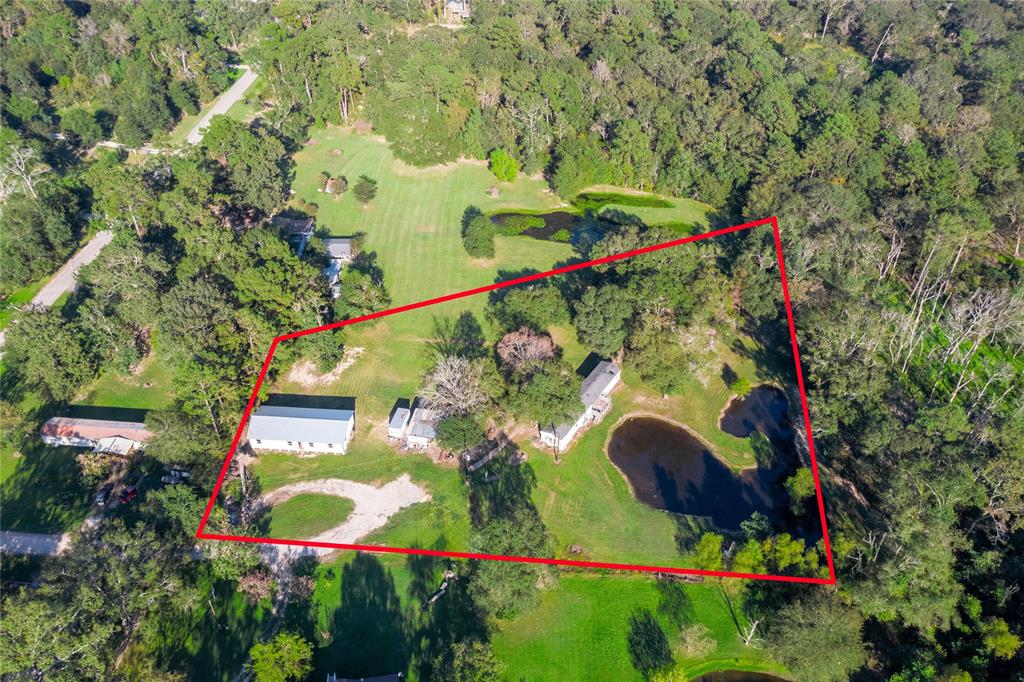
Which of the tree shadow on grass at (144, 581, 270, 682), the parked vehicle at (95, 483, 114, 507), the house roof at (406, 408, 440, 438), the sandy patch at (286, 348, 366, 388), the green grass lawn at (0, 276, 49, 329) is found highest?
the house roof at (406, 408, 440, 438)

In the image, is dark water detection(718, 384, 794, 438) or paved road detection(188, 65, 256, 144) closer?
dark water detection(718, 384, 794, 438)

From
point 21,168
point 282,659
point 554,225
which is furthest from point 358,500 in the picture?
point 21,168

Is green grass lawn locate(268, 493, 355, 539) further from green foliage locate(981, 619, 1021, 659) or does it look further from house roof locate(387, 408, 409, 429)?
green foliage locate(981, 619, 1021, 659)

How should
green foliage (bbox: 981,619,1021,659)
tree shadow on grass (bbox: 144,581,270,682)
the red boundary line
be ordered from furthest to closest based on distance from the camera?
the red boundary line, tree shadow on grass (bbox: 144,581,270,682), green foliage (bbox: 981,619,1021,659)

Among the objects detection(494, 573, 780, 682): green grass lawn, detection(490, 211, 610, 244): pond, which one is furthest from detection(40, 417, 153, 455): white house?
detection(490, 211, 610, 244): pond

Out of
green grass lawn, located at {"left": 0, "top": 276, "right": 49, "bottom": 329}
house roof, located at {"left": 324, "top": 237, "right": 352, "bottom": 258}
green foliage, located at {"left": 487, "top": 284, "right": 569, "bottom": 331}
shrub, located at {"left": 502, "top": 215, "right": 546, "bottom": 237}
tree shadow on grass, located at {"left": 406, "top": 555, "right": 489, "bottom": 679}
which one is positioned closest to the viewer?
tree shadow on grass, located at {"left": 406, "top": 555, "right": 489, "bottom": 679}

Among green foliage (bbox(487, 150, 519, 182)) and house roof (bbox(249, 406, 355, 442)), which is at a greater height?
green foliage (bbox(487, 150, 519, 182))
